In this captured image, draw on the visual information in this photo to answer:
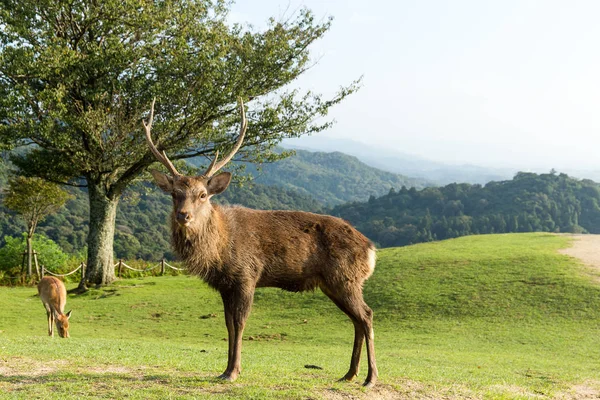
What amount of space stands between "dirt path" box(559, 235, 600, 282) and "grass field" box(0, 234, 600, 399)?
2.01ft

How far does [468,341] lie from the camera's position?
1469 centimetres

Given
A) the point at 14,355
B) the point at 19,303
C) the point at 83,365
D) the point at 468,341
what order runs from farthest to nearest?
the point at 19,303 → the point at 468,341 → the point at 14,355 → the point at 83,365

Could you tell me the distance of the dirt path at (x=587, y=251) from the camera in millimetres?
20581

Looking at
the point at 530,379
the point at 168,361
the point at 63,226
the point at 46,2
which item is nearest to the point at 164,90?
the point at 46,2

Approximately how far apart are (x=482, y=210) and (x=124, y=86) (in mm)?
74813

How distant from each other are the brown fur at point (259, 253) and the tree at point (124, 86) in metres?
12.4

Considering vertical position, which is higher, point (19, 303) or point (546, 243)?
point (546, 243)

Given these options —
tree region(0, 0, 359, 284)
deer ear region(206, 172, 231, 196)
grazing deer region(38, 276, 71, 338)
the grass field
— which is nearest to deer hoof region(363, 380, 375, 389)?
the grass field

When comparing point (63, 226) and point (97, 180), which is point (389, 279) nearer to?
point (97, 180)

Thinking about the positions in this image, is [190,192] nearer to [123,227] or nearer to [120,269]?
[120,269]

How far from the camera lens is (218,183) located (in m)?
6.64

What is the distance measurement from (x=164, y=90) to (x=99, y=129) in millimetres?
2366

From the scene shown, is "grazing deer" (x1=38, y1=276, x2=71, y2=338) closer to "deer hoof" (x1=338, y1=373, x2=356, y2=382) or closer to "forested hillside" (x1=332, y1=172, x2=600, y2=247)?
"deer hoof" (x1=338, y1=373, x2=356, y2=382)

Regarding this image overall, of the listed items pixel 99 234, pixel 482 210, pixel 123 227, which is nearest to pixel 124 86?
pixel 99 234
